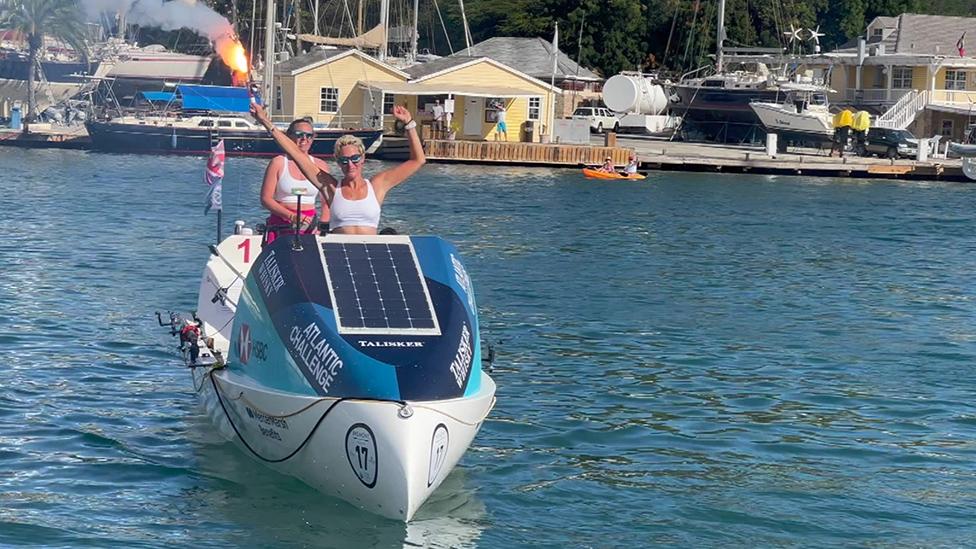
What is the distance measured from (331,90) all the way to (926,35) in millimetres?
34416

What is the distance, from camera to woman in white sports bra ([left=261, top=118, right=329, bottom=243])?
536 inches

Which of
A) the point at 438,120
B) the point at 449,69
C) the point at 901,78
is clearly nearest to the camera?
the point at 438,120

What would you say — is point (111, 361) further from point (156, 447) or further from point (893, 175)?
point (893, 175)

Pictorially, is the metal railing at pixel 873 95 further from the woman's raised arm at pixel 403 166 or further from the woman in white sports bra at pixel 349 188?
the woman in white sports bra at pixel 349 188

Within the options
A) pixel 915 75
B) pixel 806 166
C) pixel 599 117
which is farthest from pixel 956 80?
pixel 599 117

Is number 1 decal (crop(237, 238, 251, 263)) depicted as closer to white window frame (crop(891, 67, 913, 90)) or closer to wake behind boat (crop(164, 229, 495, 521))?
wake behind boat (crop(164, 229, 495, 521))

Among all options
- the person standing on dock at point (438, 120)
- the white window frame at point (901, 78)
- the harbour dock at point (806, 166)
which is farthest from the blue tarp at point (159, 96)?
the white window frame at point (901, 78)

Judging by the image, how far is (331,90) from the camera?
68.8m

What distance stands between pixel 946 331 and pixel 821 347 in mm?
2907

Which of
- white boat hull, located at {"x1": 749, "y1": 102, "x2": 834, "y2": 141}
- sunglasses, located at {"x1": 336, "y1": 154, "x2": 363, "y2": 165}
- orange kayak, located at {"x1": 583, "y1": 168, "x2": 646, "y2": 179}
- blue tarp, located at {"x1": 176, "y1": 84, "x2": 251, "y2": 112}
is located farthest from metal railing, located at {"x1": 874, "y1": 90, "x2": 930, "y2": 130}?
sunglasses, located at {"x1": 336, "y1": 154, "x2": 363, "y2": 165}

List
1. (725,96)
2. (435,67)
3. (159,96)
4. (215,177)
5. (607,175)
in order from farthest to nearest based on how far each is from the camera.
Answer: (725,96) < (159,96) < (435,67) < (607,175) < (215,177)

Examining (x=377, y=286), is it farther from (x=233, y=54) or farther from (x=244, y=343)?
(x=233, y=54)

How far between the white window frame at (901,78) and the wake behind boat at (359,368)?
69895 mm

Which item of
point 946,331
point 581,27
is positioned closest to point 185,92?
point 581,27
